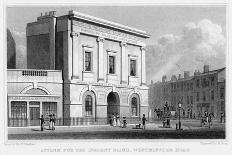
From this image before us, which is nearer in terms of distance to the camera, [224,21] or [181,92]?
[224,21]

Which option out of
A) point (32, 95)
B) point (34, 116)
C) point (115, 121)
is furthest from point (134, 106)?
point (32, 95)

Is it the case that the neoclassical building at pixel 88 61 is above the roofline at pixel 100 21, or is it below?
below

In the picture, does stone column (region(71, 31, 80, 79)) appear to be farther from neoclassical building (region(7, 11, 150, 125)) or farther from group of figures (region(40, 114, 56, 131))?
group of figures (region(40, 114, 56, 131))

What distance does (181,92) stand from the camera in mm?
62281

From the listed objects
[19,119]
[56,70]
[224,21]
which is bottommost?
[19,119]

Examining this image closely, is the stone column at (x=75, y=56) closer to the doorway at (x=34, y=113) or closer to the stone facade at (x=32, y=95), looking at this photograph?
the stone facade at (x=32, y=95)

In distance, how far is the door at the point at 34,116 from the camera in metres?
27.7

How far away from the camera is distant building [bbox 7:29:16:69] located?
87.5ft

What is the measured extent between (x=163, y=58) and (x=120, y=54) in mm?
4773

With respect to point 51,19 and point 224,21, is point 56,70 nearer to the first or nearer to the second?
point 51,19

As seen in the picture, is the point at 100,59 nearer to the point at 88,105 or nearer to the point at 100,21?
the point at 100,21
